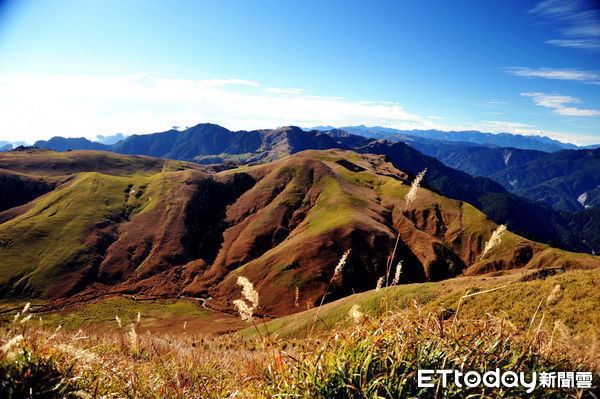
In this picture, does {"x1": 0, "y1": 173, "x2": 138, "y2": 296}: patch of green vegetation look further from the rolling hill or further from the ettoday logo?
the ettoday logo

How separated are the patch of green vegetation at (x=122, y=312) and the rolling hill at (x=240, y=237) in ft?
19.5

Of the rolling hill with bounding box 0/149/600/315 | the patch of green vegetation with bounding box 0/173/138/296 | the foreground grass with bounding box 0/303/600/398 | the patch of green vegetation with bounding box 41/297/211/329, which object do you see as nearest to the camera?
the foreground grass with bounding box 0/303/600/398

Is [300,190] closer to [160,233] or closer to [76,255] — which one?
[160,233]

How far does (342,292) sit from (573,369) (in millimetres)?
75314

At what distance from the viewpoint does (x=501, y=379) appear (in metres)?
4.25

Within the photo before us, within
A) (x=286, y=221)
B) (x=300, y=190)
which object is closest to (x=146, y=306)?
(x=286, y=221)

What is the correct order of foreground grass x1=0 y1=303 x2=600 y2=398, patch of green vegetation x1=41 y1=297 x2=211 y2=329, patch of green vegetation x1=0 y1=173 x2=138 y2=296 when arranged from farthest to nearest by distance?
patch of green vegetation x1=0 y1=173 x2=138 y2=296 → patch of green vegetation x1=41 y1=297 x2=211 y2=329 → foreground grass x1=0 y1=303 x2=600 y2=398

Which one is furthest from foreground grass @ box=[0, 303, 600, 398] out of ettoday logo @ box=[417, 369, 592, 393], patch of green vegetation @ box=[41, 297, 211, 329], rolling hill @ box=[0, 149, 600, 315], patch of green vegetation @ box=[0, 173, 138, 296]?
patch of green vegetation @ box=[0, 173, 138, 296]

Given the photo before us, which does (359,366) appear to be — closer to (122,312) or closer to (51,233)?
(122,312)

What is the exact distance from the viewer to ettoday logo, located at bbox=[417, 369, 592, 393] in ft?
13.5

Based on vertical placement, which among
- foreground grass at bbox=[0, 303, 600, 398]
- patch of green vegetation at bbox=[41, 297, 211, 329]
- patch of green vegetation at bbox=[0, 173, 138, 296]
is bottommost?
patch of green vegetation at bbox=[41, 297, 211, 329]

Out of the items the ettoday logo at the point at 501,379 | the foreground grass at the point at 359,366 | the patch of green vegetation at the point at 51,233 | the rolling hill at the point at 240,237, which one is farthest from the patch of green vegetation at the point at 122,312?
the ettoday logo at the point at 501,379

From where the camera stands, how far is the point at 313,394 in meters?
4.03

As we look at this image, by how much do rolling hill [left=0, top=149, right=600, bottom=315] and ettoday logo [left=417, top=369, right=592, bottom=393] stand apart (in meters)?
60.7
